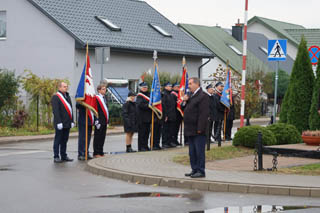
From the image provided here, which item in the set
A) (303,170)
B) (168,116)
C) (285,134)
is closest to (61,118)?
(168,116)

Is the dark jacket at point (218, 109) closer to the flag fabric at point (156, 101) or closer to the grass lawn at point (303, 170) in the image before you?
the flag fabric at point (156, 101)

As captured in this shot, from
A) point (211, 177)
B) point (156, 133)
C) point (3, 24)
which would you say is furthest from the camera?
point (3, 24)

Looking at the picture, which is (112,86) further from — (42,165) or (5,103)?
(42,165)

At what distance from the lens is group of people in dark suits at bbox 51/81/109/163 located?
1574 cm

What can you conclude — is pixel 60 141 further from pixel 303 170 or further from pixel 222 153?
pixel 303 170

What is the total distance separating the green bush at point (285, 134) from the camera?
58.9 feet

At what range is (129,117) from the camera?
18281 mm

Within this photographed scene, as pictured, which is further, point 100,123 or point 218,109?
point 218,109

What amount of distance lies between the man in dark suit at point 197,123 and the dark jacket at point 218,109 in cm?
840

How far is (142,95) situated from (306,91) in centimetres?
509

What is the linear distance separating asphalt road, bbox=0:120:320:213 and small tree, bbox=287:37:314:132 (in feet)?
27.4

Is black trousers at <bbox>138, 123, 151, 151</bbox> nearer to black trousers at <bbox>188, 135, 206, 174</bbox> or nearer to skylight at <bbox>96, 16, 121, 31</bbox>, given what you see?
black trousers at <bbox>188, 135, 206, 174</bbox>

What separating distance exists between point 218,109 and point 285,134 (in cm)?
357

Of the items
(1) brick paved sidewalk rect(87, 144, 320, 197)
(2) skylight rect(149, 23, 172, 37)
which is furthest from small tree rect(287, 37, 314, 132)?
(2) skylight rect(149, 23, 172, 37)
